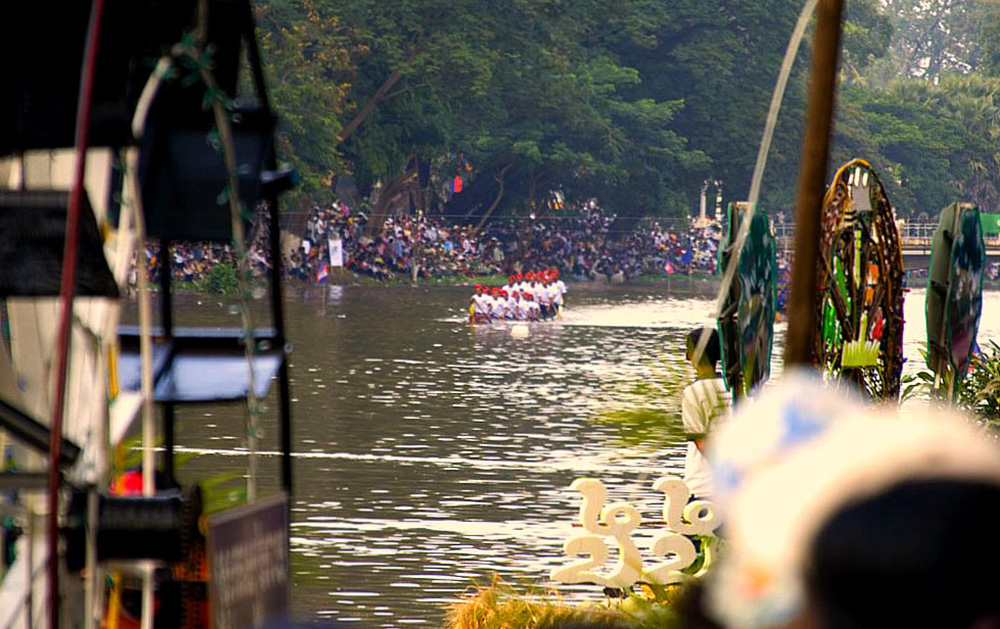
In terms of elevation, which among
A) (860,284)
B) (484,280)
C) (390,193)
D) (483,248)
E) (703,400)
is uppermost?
A: (390,193)

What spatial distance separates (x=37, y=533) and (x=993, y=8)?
111m

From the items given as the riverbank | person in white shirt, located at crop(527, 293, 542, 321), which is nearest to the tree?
the riverbank

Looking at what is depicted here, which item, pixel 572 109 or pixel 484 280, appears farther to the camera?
pixel 572 109

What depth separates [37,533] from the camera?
5359 mm

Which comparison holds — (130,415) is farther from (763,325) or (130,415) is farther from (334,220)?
(334,220)

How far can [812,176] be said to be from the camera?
439 cm

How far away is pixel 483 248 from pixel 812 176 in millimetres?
62972

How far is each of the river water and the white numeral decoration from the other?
68.9 inches

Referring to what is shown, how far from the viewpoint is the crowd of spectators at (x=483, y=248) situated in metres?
56.7

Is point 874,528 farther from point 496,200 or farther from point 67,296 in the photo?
point 496,200

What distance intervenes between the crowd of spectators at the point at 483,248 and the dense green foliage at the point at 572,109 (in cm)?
111

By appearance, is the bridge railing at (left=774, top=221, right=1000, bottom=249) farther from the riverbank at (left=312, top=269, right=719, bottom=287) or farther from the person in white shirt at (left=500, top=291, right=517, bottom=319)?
the person in white shirt at (left=500, top=291, right=517, bottom=319)

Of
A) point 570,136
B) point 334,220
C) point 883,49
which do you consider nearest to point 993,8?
point 883,49

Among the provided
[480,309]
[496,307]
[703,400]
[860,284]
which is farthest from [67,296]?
[496,307]
